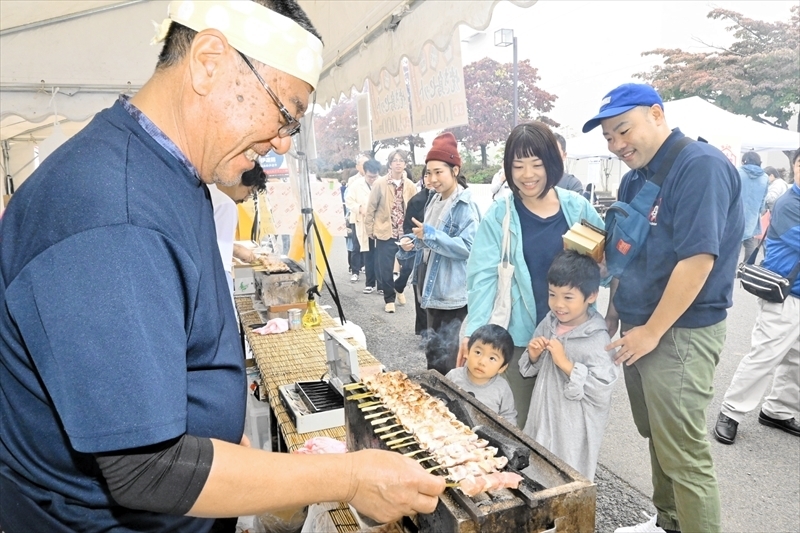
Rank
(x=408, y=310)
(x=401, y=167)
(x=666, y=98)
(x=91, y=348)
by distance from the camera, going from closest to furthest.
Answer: (x=91, y=348) < (x=666, y=98) < (x=401, y=167) < (x=408, y=310)

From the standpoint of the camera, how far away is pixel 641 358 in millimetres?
2217

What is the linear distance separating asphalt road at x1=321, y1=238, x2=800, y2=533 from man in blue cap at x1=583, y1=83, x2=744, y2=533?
A: 0.44 feet

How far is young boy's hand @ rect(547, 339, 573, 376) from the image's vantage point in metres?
2.47

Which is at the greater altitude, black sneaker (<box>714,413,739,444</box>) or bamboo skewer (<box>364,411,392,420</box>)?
bamboo skewer (<box>364,411,392,420</box>)

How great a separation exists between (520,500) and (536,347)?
A: 1.14 metres

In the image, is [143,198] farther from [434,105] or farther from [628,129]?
[434,105]

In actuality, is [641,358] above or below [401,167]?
below

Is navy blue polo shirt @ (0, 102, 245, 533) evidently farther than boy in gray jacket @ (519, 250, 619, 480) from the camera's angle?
No

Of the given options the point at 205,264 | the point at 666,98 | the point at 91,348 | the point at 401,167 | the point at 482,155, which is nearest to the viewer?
the point at 91,348

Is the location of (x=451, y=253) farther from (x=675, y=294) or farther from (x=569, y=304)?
(x=675, y=294)

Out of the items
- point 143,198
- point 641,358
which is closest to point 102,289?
point 143,198

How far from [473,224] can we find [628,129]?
51.0 inches

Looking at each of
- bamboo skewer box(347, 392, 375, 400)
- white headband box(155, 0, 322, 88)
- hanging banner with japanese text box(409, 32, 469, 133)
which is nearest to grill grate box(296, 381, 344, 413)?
bamboo skewer box(347, 392, 375, 400)

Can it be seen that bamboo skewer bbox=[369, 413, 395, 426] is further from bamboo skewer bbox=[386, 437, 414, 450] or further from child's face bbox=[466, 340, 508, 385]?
child's face bbox=[466, 340, 508, 385]
